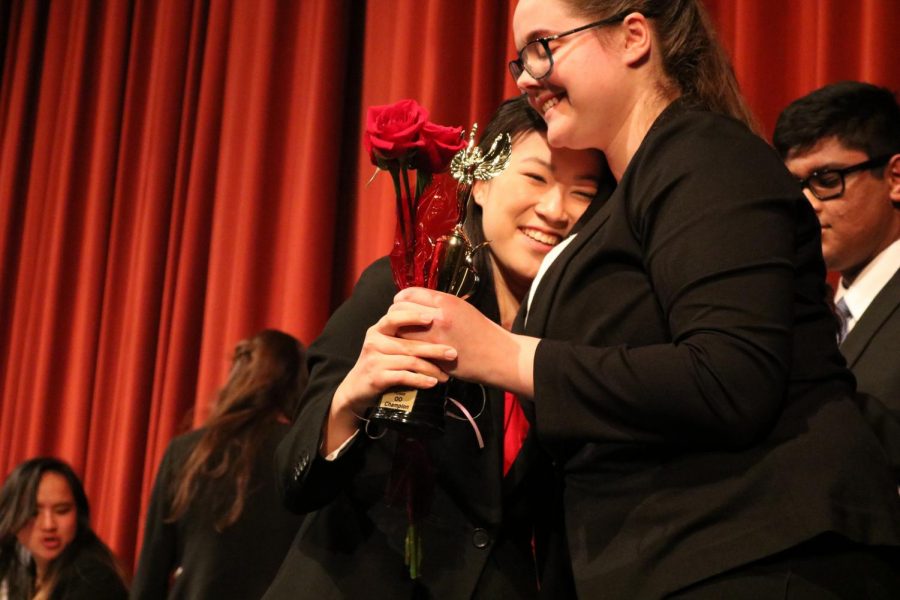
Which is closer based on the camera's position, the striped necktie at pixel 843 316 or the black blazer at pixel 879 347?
the black blazer at pixel 879 347

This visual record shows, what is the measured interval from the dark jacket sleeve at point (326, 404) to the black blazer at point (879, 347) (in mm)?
920

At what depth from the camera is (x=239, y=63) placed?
432 centimetres

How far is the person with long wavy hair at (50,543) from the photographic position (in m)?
3.51

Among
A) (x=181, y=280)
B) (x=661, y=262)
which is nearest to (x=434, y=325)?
(x=661, y=262)

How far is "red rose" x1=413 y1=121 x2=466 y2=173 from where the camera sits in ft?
5.52

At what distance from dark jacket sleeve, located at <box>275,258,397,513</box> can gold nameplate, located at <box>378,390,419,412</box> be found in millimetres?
168

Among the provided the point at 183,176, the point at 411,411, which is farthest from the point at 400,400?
the point at 183,176

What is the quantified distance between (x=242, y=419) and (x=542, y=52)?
180 centimetres

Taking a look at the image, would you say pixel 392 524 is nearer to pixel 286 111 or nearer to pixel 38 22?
pixel 286 111

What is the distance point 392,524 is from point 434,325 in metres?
0.47

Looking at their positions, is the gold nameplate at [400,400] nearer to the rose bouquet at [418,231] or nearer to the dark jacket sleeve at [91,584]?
the rose bouquet at [418,231]

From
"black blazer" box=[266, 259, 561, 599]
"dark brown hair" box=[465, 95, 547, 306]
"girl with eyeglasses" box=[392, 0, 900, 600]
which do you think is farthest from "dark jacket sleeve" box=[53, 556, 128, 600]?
"girl with eyeglasses" box=[392, 0, 900, 600]

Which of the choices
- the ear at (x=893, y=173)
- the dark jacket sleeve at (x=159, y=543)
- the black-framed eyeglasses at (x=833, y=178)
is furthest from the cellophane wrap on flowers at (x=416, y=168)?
the dark jacket sleeve at (x=159, y=543)

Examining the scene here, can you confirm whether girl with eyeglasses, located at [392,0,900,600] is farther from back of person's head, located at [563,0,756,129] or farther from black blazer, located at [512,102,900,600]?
back of person's head, located at [563,0,756,129]
